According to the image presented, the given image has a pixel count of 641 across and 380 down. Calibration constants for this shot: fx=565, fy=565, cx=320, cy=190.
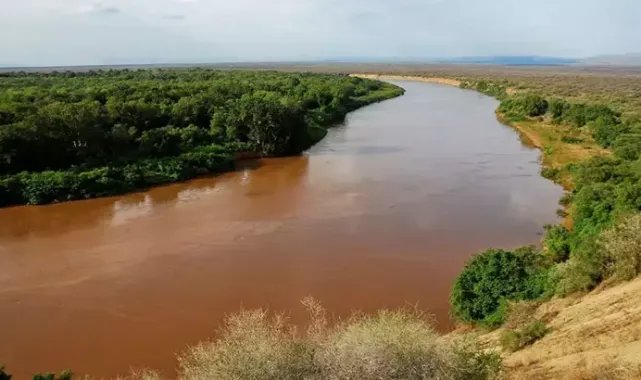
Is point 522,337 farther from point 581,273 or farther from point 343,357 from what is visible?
point 343,357

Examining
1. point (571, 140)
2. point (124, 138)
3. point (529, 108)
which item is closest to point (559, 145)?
point (571, 140)

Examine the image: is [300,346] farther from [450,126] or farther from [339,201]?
[450,126]

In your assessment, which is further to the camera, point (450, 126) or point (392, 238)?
point (450, 126)

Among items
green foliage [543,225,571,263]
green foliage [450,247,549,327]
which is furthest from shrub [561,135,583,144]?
green foliage [450,247,549,327]

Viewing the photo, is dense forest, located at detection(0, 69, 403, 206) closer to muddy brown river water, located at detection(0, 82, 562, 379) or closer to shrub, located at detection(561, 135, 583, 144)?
muddy brown river water, located at detection(0, 82, 562, 379)

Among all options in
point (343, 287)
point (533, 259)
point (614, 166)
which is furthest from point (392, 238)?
point (614, 166)

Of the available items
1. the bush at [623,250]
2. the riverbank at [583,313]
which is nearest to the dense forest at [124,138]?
the riverbank at [583,313]

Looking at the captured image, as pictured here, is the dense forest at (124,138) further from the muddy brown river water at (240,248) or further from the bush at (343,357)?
the bush at (343,357)
